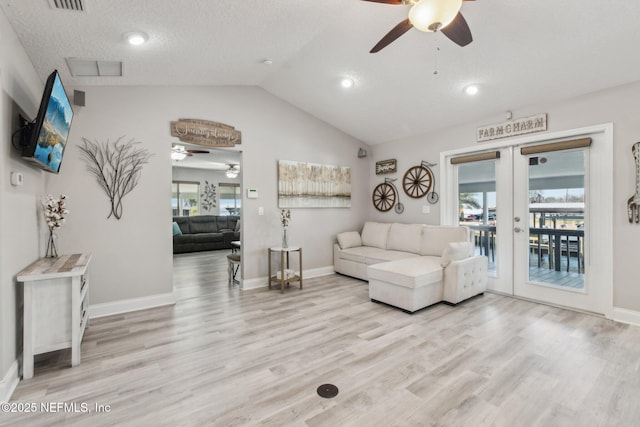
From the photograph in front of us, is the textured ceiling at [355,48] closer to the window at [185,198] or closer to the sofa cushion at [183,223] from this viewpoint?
the sofa cushion at [183,223]

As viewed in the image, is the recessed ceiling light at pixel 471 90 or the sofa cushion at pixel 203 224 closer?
the recessed ceiling light at pixel 471 90

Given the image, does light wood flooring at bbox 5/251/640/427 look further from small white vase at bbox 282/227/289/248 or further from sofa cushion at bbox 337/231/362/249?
sofa cushion at bbox 337/231/362/249

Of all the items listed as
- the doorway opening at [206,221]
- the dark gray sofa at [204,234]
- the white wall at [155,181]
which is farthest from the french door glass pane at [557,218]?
the dark gray sofa at [204,234]

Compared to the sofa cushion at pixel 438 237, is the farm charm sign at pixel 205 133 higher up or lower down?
higher up

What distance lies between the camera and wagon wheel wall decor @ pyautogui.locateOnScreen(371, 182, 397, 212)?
5723mm

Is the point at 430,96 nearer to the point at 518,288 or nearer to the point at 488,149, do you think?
the point at 488,149

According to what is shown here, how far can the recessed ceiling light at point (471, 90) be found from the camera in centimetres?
374

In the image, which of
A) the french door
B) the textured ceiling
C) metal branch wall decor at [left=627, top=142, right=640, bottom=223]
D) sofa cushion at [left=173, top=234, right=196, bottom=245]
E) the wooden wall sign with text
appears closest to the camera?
the textured ceiling

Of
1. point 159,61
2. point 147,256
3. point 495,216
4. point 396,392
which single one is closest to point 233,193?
point 147,256

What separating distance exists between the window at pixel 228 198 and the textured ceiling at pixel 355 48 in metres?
7.12

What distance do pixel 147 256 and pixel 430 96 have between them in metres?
4.35

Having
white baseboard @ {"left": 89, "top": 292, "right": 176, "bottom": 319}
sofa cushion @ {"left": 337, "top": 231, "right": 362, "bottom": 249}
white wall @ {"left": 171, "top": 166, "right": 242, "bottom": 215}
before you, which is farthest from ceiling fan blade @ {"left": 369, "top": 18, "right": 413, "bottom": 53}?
white wall @ {"left": 171, "top": 166, "right": 242, "bottom": 215}

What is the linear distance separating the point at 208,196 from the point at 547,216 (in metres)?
9.69

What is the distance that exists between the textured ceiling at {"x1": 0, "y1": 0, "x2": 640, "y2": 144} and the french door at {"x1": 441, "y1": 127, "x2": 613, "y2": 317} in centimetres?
66
